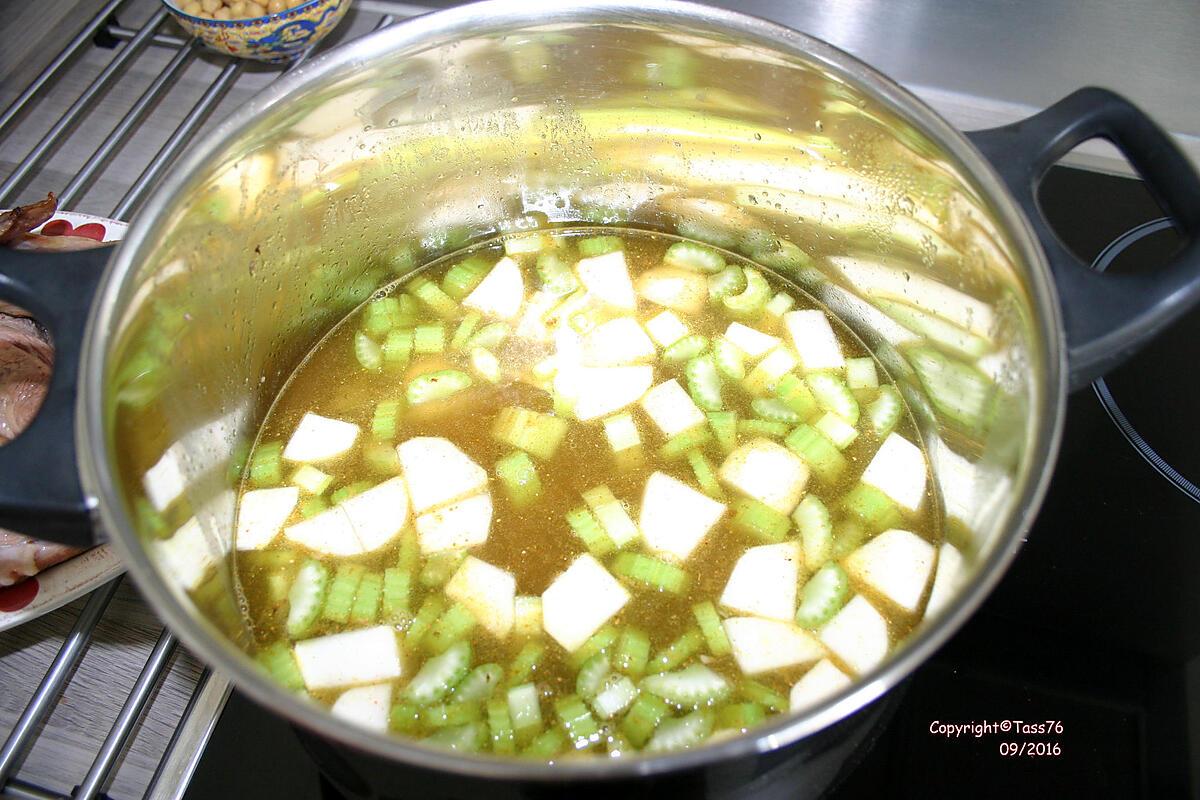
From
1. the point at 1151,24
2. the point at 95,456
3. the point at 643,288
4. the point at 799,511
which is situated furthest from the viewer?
the point at 1151,24

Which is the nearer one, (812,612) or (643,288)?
(812,612)

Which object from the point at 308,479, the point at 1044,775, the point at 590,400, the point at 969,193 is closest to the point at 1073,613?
the point at 1044,775

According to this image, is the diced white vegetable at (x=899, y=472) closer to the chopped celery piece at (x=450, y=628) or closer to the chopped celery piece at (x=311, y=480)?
the chopped celery piece at (x=450, y=628)

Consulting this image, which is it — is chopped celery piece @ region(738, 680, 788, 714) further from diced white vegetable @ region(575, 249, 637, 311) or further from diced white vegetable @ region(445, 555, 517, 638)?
diced white vegetable @ region(575, 249, 637, 311)

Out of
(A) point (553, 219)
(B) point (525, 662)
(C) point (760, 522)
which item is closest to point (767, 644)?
(C) point (760, 522)

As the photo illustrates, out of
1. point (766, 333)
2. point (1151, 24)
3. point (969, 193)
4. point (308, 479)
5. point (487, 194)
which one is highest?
point (1151, 24)

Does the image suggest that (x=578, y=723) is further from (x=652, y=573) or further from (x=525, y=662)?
(x=652, y=573)

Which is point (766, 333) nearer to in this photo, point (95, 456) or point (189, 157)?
point (189, 157)
